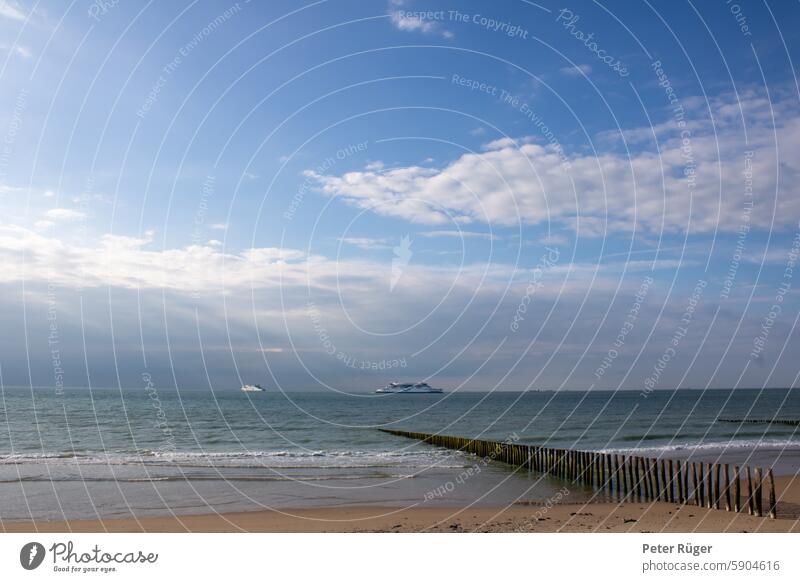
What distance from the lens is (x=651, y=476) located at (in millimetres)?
24375

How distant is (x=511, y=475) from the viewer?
30.6m

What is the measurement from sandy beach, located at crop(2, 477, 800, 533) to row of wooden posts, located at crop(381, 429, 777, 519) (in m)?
0.64

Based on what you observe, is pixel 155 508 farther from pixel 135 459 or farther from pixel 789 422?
pixel 789 422

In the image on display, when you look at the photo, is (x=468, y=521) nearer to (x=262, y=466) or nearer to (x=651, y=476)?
(x=651, y=476)

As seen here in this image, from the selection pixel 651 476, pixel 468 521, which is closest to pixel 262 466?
pixel 468 521

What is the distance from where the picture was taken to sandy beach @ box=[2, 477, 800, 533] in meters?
17.6

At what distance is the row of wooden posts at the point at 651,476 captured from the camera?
→ 63.7ft

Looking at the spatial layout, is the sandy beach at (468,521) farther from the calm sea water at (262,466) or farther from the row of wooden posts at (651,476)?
the calm sea water at (262,466)

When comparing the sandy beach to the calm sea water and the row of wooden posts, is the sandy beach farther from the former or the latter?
the calm sea water

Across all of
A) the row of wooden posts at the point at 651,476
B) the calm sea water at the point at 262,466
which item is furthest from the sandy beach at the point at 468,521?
the calm sea water at the point at 262,466

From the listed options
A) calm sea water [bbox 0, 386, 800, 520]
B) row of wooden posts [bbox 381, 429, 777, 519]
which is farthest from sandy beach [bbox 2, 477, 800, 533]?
calm sea water [bbox 0, 386, 800, 520]

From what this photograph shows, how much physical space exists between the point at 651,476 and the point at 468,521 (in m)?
9.27
